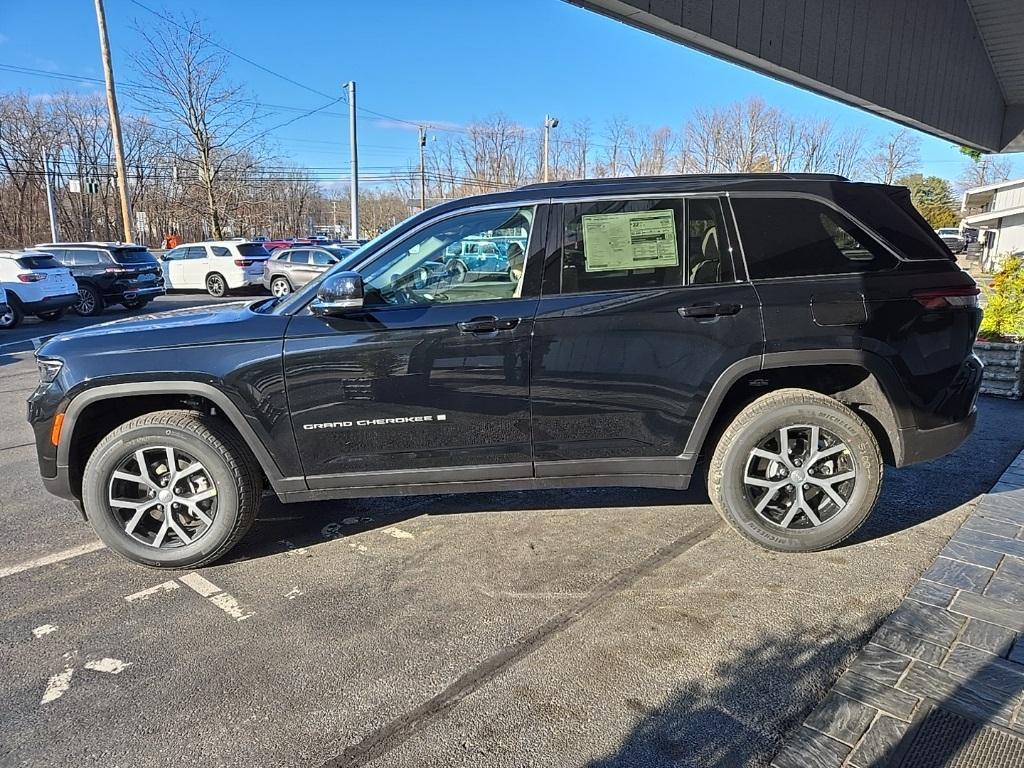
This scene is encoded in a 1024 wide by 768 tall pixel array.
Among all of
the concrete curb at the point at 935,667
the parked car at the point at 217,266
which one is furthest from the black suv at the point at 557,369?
the parked car at the point at 217,266

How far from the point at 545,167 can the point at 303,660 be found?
37.8 metres

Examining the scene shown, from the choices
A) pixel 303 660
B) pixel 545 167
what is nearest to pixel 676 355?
pixel 303 660

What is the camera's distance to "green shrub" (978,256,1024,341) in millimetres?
6809

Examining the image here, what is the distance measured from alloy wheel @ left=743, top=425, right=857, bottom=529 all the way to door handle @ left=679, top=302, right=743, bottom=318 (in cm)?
69

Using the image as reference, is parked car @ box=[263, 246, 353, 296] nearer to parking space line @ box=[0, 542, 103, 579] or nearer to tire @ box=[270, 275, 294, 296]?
tire @ box=[270, 275, 294, 296]

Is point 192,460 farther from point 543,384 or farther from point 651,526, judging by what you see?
point 651,526

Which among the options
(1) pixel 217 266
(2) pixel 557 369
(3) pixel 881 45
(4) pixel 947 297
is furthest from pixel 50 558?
(1) pixel 217 266

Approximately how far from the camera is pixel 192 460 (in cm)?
337

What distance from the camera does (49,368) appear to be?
3.33 metres

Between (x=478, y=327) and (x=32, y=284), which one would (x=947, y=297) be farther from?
(x=32, y=284)

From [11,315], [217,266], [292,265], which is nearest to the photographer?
[11,315]

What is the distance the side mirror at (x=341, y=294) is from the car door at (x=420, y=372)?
8 cm

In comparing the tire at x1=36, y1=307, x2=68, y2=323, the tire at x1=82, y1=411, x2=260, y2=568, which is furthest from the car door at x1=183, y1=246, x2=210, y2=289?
the tire at x1=82, y1=411, x2=260, y2=568

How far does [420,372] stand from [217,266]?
1909 cm
